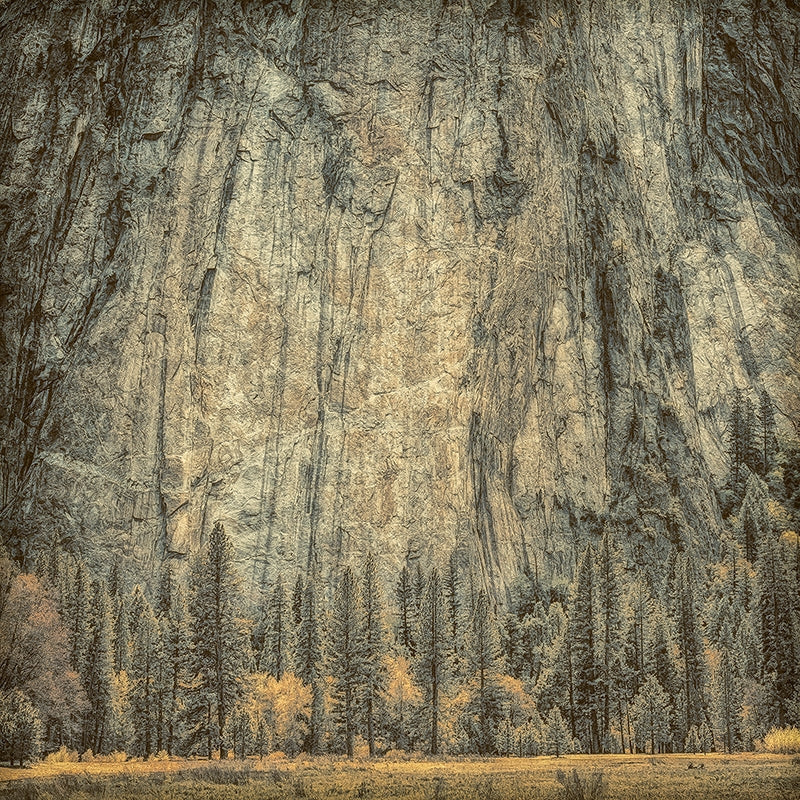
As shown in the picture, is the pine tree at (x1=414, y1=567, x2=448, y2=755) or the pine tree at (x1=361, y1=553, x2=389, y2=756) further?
the pine tree at (x1=414, y1=567, x2=448, y2=755)

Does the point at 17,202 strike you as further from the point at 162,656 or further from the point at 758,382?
the point at 758,382

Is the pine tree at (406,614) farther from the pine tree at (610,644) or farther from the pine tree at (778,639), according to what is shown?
the pine tree at (778,639)

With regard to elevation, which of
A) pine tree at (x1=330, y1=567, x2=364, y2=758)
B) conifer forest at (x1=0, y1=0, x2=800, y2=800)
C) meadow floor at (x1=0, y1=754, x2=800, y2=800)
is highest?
conifer forest at (x1=0, y1=0, x2=800, y2=800)

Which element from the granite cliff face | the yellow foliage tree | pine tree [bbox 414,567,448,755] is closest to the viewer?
the yellow foliage tree

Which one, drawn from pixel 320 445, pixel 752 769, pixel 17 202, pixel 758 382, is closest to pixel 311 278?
pixel 320 445

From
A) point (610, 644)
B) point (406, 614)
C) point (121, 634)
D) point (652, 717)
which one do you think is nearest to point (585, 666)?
point (610, 644)

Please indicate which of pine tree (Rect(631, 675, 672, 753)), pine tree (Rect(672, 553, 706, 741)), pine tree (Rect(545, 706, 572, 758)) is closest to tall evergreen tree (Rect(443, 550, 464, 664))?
pine tree (Rect(545, 706, 572, 758))

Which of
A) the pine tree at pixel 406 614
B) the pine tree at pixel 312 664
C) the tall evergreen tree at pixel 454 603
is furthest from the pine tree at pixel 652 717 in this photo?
the pine tree at pixel 312 664

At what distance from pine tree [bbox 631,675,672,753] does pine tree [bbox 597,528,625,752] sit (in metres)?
A: 0.67

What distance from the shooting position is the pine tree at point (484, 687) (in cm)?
5097

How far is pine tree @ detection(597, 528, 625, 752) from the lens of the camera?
53312 millimetres

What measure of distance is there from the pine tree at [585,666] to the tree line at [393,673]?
58mm

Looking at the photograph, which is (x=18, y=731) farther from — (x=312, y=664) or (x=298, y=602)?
(x=298, y=602)

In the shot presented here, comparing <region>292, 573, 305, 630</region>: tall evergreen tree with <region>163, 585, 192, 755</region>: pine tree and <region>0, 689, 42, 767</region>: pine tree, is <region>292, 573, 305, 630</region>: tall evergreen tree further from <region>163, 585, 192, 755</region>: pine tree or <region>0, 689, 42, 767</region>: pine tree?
<region>0, 689, 42, 767</region>: pine tree
